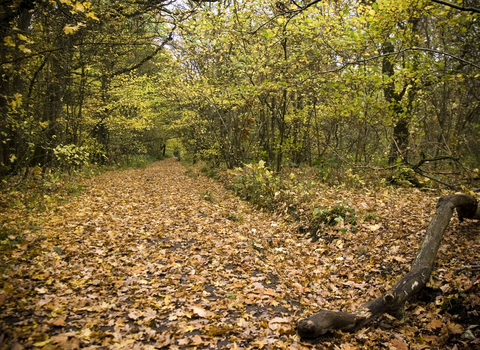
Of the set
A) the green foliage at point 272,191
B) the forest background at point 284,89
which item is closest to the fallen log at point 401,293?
the forest background at point 284,89

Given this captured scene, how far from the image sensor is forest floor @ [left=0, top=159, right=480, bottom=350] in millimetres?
3428

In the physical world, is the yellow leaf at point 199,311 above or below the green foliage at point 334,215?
below

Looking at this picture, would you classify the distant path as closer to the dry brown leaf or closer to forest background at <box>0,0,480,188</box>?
the dry brown leaf

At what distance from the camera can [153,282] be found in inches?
190

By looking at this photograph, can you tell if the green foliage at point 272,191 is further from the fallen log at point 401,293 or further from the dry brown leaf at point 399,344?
the dry brown leaf at point 399,344

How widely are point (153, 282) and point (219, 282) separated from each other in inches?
42.8

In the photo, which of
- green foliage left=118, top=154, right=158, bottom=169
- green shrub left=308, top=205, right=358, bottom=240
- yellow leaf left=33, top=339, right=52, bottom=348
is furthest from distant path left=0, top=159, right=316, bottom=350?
green foliage left=118, top=154, right=158, bottom=169

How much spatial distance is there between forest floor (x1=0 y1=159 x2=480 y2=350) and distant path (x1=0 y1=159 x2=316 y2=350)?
0.02m

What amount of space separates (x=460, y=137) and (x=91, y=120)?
17.7 meters

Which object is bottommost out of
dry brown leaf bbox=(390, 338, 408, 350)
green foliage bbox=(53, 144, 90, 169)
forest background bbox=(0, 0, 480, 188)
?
dry brown leaf bbox=(390, 338, 408, 350)

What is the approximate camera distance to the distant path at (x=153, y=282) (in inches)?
136

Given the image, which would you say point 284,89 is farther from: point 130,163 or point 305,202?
point 130,163

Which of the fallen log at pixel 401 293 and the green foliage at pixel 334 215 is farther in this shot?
the green foliage at pixel 334 215

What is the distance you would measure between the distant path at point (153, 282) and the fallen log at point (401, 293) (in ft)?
1.27
